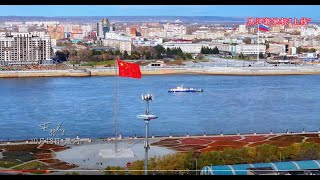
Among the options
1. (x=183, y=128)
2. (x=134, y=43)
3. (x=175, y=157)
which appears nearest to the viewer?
(x=175, y=157)

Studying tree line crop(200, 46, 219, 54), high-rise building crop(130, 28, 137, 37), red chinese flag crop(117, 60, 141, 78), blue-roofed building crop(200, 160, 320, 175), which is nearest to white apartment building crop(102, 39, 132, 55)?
high-rise building crop(130, 28, 137, 37)

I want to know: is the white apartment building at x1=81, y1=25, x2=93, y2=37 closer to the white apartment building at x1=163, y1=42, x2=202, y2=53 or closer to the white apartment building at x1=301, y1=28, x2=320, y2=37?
the white apartment building at x1=163, y1=42, x2=202, y2=53

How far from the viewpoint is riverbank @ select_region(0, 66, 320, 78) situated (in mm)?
10992

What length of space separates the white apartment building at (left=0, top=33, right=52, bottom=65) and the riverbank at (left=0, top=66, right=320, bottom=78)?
1464mm

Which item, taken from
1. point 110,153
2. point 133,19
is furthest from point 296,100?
point 133,19

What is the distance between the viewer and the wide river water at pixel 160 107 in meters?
5.02

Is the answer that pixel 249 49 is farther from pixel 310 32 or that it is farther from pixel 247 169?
pixel 247 169

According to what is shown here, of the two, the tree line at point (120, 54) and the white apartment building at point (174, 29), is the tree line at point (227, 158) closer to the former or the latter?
the tree line at point (120, 54)

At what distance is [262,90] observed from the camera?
8.41 meters

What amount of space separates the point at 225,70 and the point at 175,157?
8.91 m

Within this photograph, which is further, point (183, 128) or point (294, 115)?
point (294, 115)
